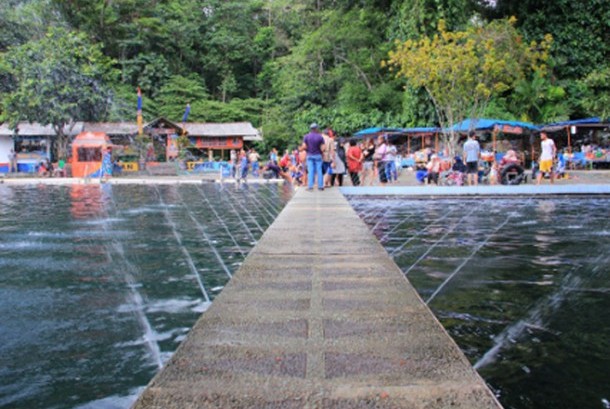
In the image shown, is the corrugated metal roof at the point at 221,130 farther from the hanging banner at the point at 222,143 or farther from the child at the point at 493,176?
the child at the point at 493,176

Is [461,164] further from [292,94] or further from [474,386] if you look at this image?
[292,94]

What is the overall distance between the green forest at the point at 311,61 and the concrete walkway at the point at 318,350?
22030 millimetres

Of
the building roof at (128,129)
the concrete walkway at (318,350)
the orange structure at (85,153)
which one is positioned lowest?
the concrete walkway at (318,350)

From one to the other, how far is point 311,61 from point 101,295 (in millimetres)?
38725

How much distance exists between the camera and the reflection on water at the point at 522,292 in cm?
350

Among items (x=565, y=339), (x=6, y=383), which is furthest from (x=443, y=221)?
(x=6, y=383)

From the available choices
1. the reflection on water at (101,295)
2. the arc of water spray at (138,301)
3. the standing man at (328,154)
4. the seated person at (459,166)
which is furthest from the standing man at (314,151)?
the seated person at (459,166)

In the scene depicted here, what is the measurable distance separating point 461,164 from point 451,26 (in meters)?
16.2

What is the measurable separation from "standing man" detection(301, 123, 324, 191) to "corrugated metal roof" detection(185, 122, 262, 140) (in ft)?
112

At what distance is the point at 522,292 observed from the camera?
17.5 feet

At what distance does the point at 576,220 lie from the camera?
10141 mm

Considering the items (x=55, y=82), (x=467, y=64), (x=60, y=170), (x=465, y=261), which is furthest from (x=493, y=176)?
(x=55, y=82)

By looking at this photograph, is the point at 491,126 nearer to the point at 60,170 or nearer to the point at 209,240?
the point at 209,240

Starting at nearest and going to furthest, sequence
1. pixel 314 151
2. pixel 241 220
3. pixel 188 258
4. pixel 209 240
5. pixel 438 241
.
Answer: pixel 188 258 < pixel 438 241 < pixel 209 240 < pixel 241 220 < pixel 314 151
